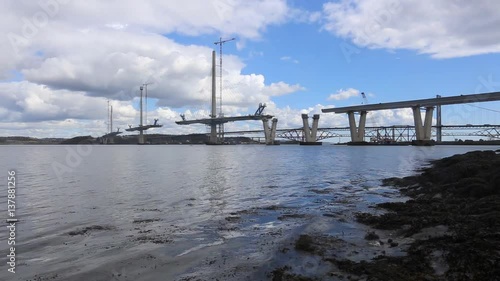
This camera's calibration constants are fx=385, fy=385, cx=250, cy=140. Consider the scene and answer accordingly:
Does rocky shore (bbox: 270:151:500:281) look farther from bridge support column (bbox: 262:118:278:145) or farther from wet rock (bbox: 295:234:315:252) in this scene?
bridge support column (bbox: 262:118:278:145)

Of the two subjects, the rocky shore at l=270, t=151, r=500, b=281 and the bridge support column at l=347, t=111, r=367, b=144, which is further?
the bridge support column at l=347, t=111, r=367, b=144

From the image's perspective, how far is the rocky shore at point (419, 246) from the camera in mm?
6816

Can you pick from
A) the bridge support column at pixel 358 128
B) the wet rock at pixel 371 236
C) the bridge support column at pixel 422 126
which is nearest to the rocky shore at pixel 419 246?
the wet rock at pixel 371 236

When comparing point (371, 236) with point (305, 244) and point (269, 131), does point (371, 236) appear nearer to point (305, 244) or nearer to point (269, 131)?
point (305, 244)

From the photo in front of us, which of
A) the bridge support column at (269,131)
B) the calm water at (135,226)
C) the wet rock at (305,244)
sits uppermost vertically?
the bridge support column at (269,131)

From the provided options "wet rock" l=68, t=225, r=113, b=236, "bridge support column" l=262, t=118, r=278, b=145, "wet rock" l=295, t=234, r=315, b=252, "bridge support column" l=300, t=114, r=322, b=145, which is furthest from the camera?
"bridge support column" l=262, t=118, r=278, b=145

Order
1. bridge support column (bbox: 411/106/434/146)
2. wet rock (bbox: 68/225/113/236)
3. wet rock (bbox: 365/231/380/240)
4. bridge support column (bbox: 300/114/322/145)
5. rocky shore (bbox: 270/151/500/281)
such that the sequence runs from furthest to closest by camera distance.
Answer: bridge support column (bbox: 300/114/322/145) → bridge support column (bbox: 411/106/434/146) → wet rock (bbox: 68/225/113/236) → wet rock (bbox: 365/231/380/240) → rocky shore (bbox: 270/151/500/281)

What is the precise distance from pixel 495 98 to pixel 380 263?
133 m

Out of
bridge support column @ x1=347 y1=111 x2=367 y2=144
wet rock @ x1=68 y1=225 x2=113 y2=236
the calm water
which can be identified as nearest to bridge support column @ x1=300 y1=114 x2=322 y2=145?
bridge support column @ x1=347 y1=111 x2=367 y2=144

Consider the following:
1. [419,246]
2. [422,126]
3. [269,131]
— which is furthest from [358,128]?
[419,246]

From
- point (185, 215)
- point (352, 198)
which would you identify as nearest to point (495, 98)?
point (352, 198)

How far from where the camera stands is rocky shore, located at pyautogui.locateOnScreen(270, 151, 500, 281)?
682 cm

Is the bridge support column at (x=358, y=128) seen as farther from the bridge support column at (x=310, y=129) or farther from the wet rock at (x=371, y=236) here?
the wet rock at (x=371, y=236)

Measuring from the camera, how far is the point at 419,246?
846 cm
